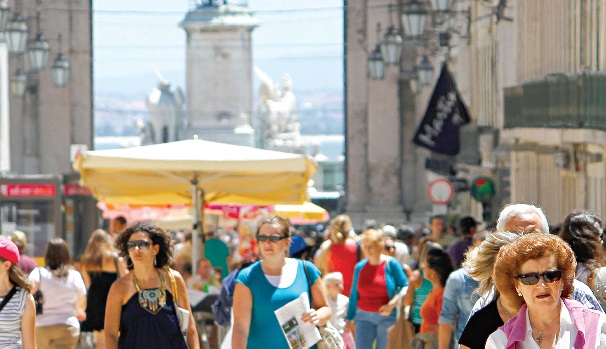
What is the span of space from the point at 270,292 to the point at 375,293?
5043 mm

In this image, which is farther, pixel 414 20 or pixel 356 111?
pixel 356 111

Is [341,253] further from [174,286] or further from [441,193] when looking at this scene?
[441,193]

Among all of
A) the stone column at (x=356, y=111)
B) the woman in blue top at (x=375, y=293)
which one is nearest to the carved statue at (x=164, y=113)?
the stone column at (x=356, y=111)

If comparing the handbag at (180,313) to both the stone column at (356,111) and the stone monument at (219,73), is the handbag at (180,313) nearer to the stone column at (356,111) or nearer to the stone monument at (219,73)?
the stone column at (356,111)

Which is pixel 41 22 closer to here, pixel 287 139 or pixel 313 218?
pixel 313 218

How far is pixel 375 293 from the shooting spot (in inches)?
609

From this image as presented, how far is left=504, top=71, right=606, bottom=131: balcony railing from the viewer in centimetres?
2091

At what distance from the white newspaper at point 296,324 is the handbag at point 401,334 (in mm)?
3987

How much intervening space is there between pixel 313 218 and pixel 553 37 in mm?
5014

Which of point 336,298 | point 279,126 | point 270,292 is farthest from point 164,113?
point 270,292

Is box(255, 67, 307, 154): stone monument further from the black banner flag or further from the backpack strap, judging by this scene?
the backpack strap

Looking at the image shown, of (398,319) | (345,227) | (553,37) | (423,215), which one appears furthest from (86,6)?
(398,319)

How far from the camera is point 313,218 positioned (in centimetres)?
3008

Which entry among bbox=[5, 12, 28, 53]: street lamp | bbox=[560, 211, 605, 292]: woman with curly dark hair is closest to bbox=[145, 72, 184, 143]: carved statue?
bbox=[5, 12, 28, 53]: street lamp
